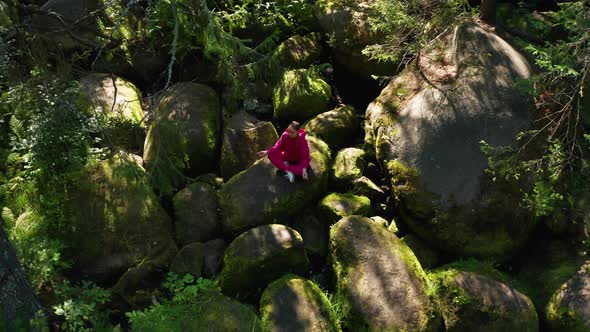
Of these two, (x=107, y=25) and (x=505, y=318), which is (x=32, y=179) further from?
(x=505, y=318)

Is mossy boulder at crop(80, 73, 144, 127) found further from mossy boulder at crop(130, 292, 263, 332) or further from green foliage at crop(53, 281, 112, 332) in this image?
mossy boulder at crop(130, 292, 263, 332)

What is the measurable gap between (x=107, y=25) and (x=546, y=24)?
996 cm

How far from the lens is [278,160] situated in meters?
8.01

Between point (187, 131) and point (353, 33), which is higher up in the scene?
point (353, 33)

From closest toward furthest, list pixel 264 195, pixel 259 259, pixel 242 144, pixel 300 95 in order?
1. pixel 259 259
2. pixel 264 195
3. pixel 242 144
4. pixel 300 95

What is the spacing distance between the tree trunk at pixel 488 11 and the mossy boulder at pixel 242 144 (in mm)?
5017

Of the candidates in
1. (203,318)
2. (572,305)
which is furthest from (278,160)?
(572,305)

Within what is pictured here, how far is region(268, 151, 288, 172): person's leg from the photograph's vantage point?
7.97 meters

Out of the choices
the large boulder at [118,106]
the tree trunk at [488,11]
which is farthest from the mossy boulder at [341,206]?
the tree trunk at [488,11]

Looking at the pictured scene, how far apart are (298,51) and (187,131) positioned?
327 centimetres

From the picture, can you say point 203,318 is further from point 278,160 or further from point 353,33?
point 353,33

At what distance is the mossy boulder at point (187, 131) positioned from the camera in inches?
340

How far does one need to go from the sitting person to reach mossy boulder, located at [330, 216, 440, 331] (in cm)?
120

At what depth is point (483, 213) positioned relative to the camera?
751 centimetres
